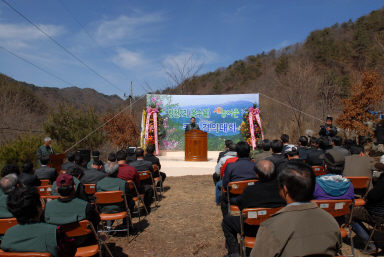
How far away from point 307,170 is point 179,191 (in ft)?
20.2

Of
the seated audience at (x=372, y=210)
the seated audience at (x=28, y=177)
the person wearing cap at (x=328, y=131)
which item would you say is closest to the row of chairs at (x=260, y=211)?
the seated audience at (x=372, y=210)

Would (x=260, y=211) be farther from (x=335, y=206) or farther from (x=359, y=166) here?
(x=359, y=166)

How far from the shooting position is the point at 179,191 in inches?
297

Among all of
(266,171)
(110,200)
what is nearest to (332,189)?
(266,171)

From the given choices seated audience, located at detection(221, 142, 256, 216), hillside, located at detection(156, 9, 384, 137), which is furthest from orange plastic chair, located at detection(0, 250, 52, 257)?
hillside, located at detection(156, 9, 384, 137)

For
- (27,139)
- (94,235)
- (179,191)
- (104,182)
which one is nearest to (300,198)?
(94,235)

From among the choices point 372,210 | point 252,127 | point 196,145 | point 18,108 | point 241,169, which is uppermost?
point 18,108

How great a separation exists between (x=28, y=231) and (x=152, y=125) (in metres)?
12.0

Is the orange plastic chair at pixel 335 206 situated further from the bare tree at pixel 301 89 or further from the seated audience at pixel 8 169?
the bare tree at pixel 301 89

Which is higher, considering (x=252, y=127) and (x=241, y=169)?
(x=252, y=127)

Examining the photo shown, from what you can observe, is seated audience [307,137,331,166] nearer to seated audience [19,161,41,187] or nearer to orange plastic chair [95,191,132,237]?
orange plastic chair [95,191,132,237]

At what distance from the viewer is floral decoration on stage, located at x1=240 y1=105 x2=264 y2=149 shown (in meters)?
13.2

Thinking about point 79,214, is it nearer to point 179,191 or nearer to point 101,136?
point 179,191

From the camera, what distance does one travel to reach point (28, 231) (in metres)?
1.97
